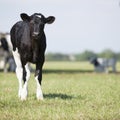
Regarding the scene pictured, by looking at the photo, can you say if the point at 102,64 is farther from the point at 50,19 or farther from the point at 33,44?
the point at 33,44

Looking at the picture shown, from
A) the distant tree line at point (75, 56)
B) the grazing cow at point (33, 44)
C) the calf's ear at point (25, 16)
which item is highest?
the calf's ear at point (25, 16)

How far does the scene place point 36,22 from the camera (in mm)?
12461

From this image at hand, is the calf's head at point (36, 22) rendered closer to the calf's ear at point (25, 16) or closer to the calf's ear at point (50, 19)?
the calf's ear at point (25, 16)

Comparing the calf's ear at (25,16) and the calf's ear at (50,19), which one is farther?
the calf's ear at (50,19)

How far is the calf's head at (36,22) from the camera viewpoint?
12.3m

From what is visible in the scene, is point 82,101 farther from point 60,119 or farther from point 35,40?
point 60,119

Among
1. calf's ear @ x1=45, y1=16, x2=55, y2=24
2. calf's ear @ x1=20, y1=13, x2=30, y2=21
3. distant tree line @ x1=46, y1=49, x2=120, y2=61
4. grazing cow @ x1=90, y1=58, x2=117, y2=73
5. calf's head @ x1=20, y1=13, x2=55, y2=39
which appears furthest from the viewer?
distant tree line @ x1=46, y1=49, x2=120, y2=61

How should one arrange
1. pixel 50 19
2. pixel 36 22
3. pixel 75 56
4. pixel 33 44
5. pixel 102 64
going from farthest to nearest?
pixel 75 56 → pixel 102 64 → pixel 50 19 → pixel 33 44 → pixel 36 22

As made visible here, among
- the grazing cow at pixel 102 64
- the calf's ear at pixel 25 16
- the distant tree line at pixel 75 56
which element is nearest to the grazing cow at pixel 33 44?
the calf's ear at pixel 25 16

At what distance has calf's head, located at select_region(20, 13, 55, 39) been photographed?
1234 cm

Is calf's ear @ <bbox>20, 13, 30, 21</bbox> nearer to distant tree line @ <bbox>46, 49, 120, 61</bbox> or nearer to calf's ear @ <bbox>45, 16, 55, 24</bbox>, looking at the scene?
calf's ear @ <bbox>45, 16, 55, 24</bbox>

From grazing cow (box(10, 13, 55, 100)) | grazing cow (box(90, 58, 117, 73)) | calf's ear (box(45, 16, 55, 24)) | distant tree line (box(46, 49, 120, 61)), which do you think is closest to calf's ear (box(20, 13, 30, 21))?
grazing cow (box(10, 13, 55, 100))

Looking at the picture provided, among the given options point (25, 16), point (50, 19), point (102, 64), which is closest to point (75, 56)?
point (102, 64)

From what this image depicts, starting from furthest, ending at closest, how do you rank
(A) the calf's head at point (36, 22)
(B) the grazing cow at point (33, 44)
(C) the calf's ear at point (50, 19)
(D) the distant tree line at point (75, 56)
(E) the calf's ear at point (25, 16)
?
(D) the distant tree line at point (75, 56)
(C) the calf's ear at point (50, 19)
(E) the calf's ear at point (25, 16)
(B) the grazing cow at point (33, 44)
(A) the calf's head at point (36, 22)
